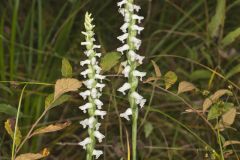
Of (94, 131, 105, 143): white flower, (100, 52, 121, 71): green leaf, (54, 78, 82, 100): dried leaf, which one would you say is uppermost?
(100, 52, 121, 71): green leaf

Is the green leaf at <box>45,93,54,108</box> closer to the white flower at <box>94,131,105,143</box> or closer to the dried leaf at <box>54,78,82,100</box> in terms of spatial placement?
the dried leaf at <box>54,78,82,100</box>

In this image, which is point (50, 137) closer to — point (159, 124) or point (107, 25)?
point (159, 124)

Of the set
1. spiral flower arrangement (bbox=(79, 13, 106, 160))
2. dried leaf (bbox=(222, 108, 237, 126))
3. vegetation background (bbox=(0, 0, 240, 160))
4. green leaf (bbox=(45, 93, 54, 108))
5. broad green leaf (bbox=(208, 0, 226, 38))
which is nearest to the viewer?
spiral flower arrangement (bbox=(79, 13, 106, 160))

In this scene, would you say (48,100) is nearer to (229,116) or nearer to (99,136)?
(99,136)

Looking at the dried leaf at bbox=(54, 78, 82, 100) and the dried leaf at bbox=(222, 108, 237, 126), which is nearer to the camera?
the dried leaf at bbox=(54, 78, 82, 100)

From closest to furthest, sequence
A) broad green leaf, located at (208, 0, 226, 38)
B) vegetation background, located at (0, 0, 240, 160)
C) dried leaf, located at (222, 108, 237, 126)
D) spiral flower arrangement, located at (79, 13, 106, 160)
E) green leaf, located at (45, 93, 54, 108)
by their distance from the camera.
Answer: spiral flower arrangement, located at (79, 13, 106, 160), green leaf, located at (45, 93, 54, 108), dried leaf, located at (222, 108, 237, 126), vegetation background, located at (0, 0, 240, 160), broad green leaf, located at (208, 0, 226, 38)

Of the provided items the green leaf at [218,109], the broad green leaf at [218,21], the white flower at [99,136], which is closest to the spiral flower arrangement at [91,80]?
the white flower at [99,136]

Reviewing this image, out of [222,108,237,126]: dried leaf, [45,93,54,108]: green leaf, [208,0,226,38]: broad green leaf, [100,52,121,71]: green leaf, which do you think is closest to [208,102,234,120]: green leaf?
[222,108,237,126]: dried leaf

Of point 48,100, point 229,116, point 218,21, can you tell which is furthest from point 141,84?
point 48,100

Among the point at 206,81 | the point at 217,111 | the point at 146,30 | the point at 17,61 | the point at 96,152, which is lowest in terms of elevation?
the point at 96,152

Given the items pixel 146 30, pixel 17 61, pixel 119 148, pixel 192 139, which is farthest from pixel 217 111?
pixel 146 30
